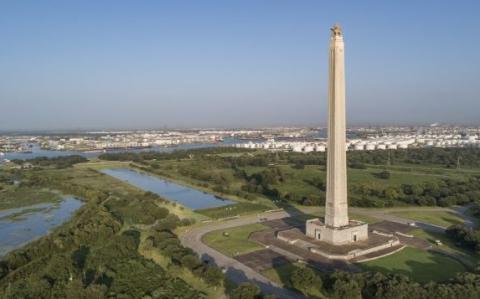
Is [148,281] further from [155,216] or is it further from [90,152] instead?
[90,152]

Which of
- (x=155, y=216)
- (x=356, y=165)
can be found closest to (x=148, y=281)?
(x=155, y=216)

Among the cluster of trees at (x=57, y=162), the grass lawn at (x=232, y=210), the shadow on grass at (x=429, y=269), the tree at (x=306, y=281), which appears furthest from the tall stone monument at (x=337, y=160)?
the cluster of trees at (x=57, y=162)

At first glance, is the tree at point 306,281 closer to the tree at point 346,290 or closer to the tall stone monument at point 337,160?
the tree at point 346,290

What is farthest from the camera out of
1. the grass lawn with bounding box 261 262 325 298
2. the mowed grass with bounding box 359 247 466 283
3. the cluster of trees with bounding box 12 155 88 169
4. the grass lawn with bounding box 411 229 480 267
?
the cluster of trees with bounding box 12 155 88 169

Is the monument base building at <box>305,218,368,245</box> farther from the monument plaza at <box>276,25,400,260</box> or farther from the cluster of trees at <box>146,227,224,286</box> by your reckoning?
the cluster of trees at <box>146,227,224,286</box>

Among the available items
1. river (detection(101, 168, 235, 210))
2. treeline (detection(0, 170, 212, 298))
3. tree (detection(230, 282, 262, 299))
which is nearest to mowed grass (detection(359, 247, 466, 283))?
tree (detection(230, 282, 262, 299))
